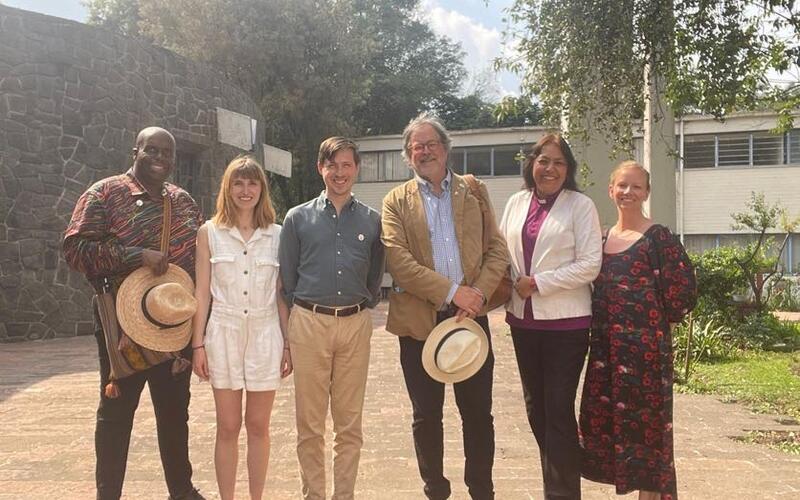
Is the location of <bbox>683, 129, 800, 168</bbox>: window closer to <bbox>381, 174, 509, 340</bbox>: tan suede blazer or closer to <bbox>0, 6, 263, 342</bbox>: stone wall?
<bbox>0, 6, 263, 342</bbox>: stone wall

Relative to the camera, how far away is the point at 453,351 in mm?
3295

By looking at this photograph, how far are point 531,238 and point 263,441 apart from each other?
5.45 ft

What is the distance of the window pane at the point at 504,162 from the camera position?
25339 millimetres

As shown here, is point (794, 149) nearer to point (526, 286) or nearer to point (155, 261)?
point (526, 286)

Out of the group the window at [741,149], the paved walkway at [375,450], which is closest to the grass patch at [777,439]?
the paved walkway at [375,450]

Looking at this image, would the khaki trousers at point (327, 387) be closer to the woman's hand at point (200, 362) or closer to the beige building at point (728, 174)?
the woman's hand at point (200, 362)

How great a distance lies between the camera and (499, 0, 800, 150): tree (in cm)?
641

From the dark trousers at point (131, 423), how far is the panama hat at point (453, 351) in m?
1.21

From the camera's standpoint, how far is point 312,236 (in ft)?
11.1

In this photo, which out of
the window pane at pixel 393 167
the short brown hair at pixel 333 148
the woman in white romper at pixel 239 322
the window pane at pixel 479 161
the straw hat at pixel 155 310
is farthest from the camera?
the window pane at pixel 393 167

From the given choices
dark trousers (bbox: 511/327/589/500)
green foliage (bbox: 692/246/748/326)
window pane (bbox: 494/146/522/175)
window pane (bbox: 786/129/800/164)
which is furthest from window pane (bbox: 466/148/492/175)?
dark trousers (bbox: 511/327/589/500)

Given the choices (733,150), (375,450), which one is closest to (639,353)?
(375,450)

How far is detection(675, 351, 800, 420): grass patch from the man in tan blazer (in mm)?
3847

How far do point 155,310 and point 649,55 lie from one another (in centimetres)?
564
